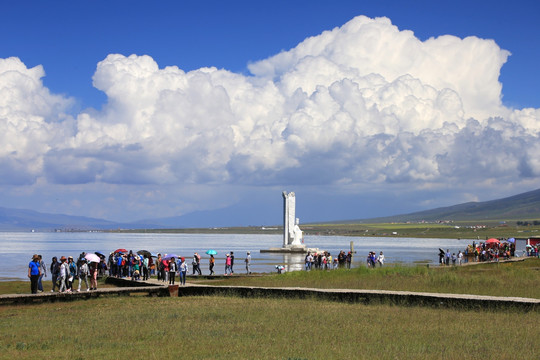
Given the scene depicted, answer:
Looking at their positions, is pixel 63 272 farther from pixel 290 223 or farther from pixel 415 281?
pixel 290 223

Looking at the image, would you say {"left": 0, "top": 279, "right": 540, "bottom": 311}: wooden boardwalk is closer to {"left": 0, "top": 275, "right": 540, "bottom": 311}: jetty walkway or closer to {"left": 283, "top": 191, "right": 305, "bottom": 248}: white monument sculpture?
{"left": 0, "top": 275, "right": 540, "bottom": 311}: jetty walkway

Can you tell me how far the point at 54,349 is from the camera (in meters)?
13.4

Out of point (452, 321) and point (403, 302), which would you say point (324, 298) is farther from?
point (452, 321)

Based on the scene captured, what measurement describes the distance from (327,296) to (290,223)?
59.9 metres

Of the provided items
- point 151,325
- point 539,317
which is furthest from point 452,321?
point 151,325

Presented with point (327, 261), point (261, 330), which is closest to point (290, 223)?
point (327, 261)

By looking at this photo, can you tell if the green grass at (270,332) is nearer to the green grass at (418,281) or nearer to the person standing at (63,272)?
the person standing at (63,272)

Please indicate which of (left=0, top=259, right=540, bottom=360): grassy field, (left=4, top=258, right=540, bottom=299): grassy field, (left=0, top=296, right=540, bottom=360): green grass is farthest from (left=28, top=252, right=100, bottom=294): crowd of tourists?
(left=4, top=258, right=540, bottom=299): grassy field

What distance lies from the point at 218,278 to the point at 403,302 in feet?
60.7

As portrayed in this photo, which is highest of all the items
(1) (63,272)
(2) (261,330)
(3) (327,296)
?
(1) (63,272)

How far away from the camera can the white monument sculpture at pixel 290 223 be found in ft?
261

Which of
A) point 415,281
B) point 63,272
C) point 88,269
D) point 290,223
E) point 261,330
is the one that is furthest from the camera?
point 290,223

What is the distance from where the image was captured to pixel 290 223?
A: 81250 millimetres

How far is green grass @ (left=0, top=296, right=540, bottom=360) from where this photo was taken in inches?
489
